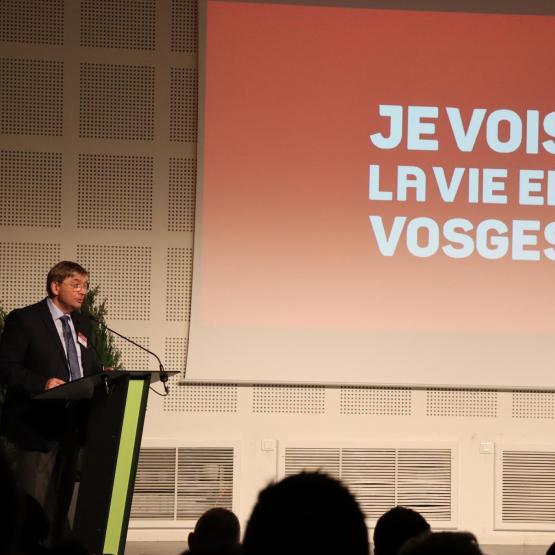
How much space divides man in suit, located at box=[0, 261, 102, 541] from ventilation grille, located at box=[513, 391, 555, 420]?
288 cm

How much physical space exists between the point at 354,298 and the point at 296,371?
1.86 ft

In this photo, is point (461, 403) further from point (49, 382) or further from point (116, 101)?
point (49, 382)

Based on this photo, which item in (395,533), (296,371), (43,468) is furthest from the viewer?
(296,371)

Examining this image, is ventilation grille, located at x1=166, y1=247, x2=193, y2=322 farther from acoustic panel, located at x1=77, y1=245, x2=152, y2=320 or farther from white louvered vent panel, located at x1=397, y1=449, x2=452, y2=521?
white louvered vent panel, located at x1=397, y1=449, x2=452, y2=521

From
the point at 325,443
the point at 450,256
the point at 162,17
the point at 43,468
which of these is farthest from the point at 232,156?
the point at 43,468

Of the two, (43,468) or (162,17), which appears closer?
(43,468)

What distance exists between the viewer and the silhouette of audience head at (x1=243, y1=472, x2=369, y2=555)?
1218 millimetres

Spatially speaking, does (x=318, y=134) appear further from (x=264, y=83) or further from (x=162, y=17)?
(x=162, y=17)

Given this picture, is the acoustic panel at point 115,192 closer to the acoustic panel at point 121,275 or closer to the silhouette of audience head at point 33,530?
the acoustic panel at point 121,275

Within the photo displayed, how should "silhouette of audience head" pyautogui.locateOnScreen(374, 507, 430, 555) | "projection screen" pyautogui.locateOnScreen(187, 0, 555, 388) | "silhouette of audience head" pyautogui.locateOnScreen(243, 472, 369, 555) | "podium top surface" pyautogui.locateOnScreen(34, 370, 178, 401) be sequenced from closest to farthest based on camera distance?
"silhouette of audience head" pyautogui.locateOnScreen(243, 472, 369, 555), "silhouette of audience head" pyautogui.locateOnScreen(374, 507, 430, 555), "podium top surface" pyautogui.locateOnScreen(34, 370, 178, 401), "projection screen" pyautogui.locateOnScreen(187, 0, 555, 388)

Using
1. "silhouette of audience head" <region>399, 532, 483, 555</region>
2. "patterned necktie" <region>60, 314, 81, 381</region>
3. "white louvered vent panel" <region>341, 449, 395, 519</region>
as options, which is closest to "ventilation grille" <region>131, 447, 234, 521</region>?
"white louvered vent panel" <region>341, 449, 395, 519</region>

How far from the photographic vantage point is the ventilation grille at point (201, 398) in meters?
6.22

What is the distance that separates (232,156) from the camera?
20.3 feet

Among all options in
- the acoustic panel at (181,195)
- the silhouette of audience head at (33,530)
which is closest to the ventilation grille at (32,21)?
the acoustic panel at (181,195)
